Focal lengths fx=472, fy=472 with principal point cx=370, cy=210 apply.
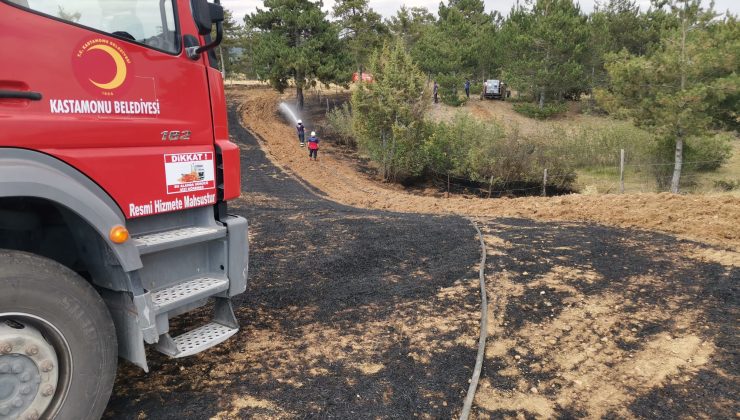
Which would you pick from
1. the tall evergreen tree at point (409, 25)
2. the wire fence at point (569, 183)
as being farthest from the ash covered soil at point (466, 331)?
the tall evergreen tree at point (409, 25)

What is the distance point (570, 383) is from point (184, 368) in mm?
2926

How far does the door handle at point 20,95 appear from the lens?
2.34 metres

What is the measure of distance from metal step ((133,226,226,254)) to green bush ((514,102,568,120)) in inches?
1408

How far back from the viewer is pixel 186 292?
125 inches

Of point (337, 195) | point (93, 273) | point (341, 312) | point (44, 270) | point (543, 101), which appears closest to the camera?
point (44, 270)

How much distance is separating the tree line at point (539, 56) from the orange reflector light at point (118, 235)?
711 inches

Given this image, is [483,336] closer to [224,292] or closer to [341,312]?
[341,312]

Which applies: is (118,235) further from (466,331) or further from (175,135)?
(466,331)

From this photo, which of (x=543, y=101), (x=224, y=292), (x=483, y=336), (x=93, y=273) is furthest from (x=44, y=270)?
(x=543, y=101)

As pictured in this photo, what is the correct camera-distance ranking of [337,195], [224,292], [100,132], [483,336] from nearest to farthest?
[100,132], [224,292], [483,336], [337,195]

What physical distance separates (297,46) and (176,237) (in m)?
27.0

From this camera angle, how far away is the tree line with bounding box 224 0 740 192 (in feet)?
59.5

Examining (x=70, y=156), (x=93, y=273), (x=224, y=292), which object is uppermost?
(x=70, y=156)

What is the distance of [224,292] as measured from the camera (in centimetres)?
346
